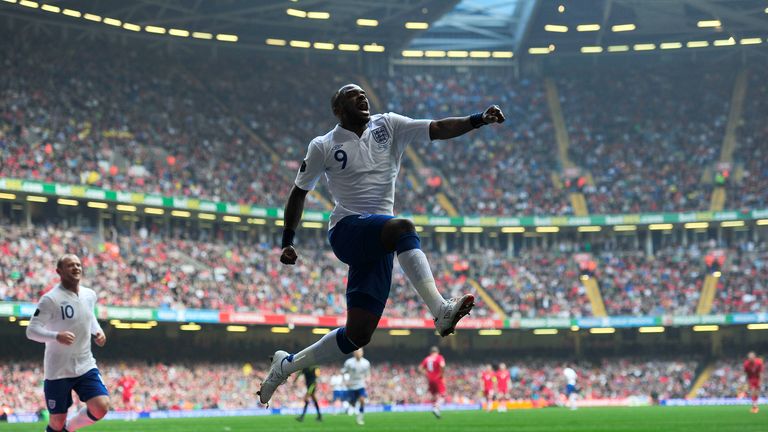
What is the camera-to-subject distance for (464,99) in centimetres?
7394

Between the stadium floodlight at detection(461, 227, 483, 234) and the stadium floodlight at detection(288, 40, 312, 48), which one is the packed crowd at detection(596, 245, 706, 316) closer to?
the stadium floodlight at detection(461, 227, 483, 234)

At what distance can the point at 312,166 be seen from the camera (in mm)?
10258

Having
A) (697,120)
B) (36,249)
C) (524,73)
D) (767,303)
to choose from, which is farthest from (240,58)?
(767,303)

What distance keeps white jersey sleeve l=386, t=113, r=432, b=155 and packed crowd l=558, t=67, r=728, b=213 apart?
57.3 meters

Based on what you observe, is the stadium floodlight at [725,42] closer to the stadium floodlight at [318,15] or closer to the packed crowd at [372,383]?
the packed crowd at [372,383]

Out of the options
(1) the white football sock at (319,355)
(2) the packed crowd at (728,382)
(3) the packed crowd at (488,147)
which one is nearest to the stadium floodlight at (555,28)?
(3) the packed crowd at (488,147)

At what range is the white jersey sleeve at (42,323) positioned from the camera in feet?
41.8

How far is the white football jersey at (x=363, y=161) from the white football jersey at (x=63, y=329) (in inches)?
167

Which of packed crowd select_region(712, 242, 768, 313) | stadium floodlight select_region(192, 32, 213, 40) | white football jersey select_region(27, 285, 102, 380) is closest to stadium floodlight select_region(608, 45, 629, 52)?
packed crowd select_region(712, 242, 768, 313)

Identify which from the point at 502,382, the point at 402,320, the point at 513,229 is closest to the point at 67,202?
the point at 402,320

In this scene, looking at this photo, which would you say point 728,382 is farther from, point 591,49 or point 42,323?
point 42,323

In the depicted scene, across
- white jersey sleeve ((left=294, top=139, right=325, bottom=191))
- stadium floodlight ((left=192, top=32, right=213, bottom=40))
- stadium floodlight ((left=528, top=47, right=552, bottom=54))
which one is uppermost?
stadium floodlight ((left=528, top=47, right=552, bottom=54))

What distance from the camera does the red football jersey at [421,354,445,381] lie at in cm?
3462

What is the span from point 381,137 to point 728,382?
53.3 metres
